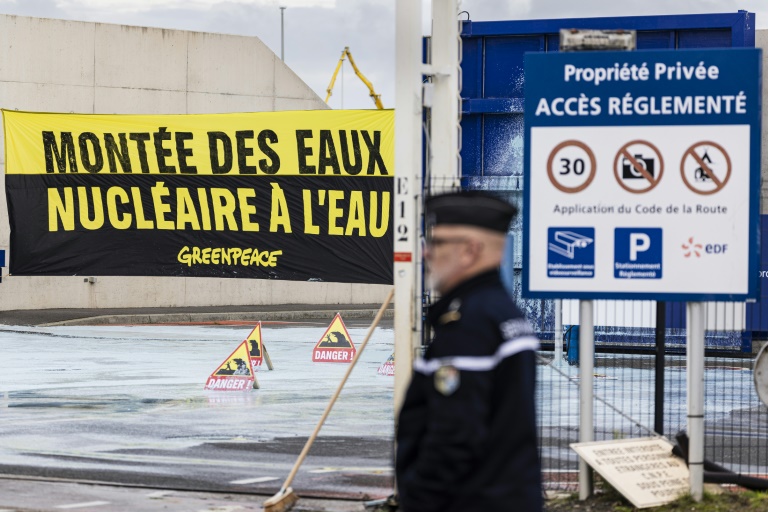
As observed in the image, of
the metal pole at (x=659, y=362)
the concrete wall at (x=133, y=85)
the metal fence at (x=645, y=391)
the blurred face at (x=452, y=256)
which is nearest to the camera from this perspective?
the blurred face at (x=452, y=256)

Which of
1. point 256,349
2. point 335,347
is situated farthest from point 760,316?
point 256,349

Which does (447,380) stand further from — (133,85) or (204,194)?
(133,85)

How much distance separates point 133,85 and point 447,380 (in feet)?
117

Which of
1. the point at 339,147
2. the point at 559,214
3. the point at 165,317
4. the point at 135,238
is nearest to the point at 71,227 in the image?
the point at 135,238

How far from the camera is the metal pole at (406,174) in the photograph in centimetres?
882

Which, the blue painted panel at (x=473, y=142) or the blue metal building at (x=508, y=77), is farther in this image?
the blue painted panel at (x=473, y=142)

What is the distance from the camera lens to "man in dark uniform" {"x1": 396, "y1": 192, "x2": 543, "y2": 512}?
12.3 ft

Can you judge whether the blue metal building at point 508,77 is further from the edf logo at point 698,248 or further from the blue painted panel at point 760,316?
the edf logo at point 698,248

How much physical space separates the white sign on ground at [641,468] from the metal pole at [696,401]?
0.12 metres

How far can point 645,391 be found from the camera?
17.1 metres

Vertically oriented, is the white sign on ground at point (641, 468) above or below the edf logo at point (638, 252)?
below

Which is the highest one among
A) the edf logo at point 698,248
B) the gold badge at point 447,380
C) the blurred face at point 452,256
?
the edf logo at point 698,248

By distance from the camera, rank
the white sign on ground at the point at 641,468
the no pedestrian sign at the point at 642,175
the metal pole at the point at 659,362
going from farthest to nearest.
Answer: the metal pole at the point at 659,362 < the no pedestrian sign at the point at 642,175 < the white sign on ground at the point at 641,468

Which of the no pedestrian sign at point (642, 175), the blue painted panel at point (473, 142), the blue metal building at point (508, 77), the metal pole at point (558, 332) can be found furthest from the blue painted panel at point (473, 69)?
the no pedestrian sign at point (642, 175)
